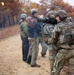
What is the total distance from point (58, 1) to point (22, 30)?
43.4m

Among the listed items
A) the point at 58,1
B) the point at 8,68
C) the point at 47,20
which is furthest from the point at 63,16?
the point at 58,1

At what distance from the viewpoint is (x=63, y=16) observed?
314 inches

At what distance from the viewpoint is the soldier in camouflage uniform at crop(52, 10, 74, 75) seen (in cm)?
782

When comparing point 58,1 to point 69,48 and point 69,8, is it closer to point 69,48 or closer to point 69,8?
point 69,8

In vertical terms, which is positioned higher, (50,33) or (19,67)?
(50,33)

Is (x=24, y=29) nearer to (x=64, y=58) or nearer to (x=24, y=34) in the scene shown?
(x=24, y=34)

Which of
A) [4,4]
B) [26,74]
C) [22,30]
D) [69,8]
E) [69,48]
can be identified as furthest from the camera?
[69,8]

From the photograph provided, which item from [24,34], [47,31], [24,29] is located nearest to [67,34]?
[47,31]

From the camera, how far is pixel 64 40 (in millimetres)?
7852

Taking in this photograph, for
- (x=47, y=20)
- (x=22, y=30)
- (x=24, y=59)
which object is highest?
(x=47, y=20)

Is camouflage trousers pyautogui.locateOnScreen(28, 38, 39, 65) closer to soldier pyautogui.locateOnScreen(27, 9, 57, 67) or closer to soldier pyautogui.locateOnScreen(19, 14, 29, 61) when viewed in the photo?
soldier pyautogui.locateOnScreen(27, 9, 57, 67)

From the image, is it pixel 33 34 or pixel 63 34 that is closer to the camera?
pixel 63 34

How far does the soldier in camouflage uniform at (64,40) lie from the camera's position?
7816 mm

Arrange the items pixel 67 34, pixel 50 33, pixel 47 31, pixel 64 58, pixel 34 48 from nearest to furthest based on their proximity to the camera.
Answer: pixel 67 34
pixel 64 58
pixel 50 33
pixel 47 31
pixel 34 48
